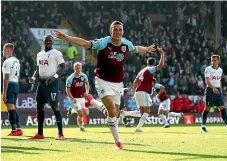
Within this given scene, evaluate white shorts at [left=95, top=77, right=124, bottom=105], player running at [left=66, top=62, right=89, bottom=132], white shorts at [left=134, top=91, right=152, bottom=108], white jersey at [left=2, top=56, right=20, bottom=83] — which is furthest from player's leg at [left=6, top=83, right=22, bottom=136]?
white shorts at [left=134, top=91, right=152, bottom=108]

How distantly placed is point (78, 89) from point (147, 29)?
2293cm

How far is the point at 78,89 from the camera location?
74.4 feet

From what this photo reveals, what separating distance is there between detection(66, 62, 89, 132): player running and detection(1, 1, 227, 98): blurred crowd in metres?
12.3

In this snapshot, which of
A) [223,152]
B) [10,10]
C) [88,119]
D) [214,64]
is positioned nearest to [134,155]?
[223,152]

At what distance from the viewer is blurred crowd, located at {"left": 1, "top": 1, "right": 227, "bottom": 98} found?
38506mm

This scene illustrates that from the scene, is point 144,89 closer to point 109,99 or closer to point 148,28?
point 109,99

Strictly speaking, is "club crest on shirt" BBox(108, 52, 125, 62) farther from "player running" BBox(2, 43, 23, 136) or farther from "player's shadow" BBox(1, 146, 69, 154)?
"player running" BBox(2, 43, 23, 136)

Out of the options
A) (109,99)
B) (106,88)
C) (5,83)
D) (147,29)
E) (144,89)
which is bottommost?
(109,99)

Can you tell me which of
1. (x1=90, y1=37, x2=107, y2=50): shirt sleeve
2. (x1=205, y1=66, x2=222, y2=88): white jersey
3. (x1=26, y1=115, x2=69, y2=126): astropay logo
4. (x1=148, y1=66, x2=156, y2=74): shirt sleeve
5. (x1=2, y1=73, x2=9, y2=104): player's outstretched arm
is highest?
(x1=90, y1=37, x2=107, y2=50): shirt sleeve

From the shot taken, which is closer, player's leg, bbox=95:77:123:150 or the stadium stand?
player's leg, bbox=95:77:123:150

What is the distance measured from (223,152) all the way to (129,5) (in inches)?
1381

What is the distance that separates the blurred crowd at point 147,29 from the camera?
38.5m

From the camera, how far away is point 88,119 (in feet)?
106

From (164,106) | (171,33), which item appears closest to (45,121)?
(164,106)
